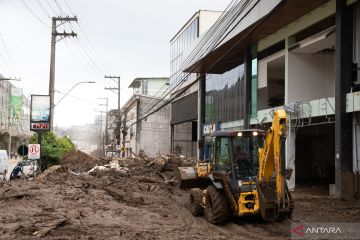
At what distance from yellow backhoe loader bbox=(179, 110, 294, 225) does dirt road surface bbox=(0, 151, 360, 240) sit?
573 mm

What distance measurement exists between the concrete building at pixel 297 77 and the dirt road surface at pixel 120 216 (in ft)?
10.8

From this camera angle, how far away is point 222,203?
12727mm

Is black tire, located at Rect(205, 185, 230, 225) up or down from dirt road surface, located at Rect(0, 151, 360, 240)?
up

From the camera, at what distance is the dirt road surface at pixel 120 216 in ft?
35.3

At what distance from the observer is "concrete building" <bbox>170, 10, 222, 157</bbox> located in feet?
150

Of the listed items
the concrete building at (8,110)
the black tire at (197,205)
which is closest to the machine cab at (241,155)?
the black tire at (197,205)

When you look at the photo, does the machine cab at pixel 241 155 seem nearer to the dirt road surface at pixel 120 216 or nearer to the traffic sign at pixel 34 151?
the dirt road surface at pixel 120 216

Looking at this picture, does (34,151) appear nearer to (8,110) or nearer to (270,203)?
(270,203)

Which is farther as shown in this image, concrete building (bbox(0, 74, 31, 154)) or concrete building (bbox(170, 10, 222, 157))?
concrete building (bbox(0, 74, 31, 154))

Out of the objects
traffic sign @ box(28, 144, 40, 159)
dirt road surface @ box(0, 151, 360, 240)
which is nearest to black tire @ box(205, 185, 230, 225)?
dirt road surface @ box(0, 151, 360, 240)

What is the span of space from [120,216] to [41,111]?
1880 cm

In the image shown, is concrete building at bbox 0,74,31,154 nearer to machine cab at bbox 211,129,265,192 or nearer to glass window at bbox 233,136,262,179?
machine cab at bbox 211,129,265,192

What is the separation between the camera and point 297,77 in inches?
1030

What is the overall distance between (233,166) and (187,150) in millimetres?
42605
